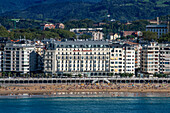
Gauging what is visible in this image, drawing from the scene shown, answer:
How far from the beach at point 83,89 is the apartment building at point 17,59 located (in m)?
12.5

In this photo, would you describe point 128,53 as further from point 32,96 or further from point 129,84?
point 32,96

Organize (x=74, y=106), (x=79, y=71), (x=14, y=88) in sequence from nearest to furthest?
(x=74, y=106) < (x=14, y=88) < (x=79, y=71)

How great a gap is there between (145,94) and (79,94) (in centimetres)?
1297

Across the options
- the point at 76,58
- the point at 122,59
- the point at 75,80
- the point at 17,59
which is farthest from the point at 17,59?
the point at 122,59

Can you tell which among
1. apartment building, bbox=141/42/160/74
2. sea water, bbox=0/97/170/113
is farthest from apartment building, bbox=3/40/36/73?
sea water, bbox=0/97/170/113

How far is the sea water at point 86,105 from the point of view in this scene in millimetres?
99312

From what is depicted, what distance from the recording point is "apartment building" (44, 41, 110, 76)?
436 feet

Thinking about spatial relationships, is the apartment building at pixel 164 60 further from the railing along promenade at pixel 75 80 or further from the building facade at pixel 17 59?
the building facade at pixel 17 59

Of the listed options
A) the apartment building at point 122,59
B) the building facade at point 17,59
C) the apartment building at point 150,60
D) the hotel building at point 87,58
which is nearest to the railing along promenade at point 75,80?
the hotel building at point 87,58

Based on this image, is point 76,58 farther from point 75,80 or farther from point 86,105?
point 86,105

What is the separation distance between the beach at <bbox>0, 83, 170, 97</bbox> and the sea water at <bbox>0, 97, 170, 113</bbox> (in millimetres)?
5393

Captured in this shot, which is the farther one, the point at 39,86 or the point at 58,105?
the point at 39,86

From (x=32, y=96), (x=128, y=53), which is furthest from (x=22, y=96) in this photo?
(x=128, y=53)

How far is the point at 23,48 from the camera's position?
445 ft
